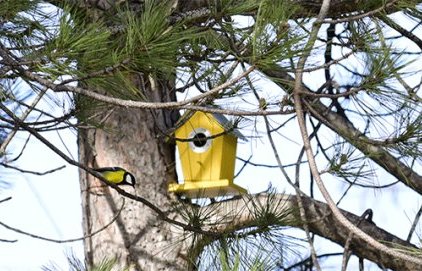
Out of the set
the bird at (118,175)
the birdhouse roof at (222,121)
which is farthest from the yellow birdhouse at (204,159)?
the bird at (118,175)

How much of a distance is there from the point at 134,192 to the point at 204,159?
0.21 metres

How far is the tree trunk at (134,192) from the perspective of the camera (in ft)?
9.04

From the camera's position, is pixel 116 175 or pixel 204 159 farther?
pixel 204 159

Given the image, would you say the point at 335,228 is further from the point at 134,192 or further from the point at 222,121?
the point at 134,192

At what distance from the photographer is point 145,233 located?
9.06ft

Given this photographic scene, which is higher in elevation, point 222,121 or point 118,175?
point 222,121

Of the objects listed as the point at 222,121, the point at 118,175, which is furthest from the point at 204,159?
the point at 118,175

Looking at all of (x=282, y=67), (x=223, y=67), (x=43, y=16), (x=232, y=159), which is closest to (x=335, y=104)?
(x=232, y=159)

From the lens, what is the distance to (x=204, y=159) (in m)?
2.82

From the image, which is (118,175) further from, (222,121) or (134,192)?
(222,121)

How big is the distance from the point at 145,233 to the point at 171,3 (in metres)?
0.82

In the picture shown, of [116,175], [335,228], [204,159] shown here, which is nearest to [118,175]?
[116,175]

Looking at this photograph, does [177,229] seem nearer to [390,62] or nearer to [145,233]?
[145,233]

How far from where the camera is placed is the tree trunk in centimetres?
276
